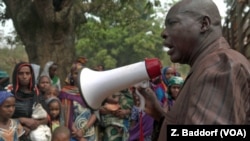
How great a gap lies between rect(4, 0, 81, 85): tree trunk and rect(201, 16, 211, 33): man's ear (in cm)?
750

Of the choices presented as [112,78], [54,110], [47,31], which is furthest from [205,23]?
[47,31]

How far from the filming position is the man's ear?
6.19 feet

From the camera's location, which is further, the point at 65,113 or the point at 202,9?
the point at 65,113

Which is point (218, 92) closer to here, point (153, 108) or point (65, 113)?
point (153, 108)

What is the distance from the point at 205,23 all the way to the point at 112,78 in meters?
1.27

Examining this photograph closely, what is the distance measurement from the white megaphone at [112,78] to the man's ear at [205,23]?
102 centimetres

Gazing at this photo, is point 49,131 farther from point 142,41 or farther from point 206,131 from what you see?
point 142,41

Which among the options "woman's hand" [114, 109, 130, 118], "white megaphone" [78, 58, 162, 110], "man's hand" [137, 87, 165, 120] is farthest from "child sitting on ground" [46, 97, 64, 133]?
"man's hand" [137, 87, 165, 120]

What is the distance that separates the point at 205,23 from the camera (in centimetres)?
189

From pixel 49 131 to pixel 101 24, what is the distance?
31.2ft

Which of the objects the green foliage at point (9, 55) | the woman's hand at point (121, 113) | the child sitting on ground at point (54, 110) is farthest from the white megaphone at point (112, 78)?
the green foliage at point (9, 55)

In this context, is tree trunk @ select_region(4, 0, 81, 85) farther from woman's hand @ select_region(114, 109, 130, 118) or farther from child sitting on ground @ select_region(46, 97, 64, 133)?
child sitting on ground @ select_region(46, 97, 64, 133)

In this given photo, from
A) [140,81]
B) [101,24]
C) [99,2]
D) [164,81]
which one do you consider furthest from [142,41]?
[140,81]

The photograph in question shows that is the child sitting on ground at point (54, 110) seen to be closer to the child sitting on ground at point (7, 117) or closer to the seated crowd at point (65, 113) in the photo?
the seated crowd at point (65, 113)
